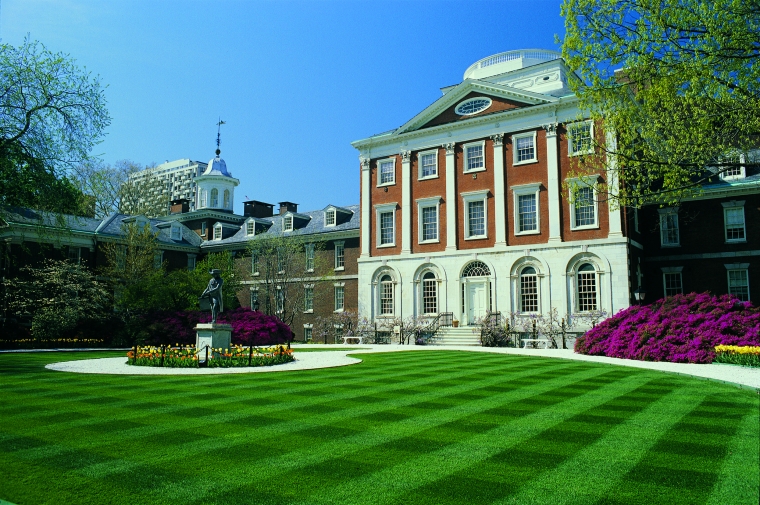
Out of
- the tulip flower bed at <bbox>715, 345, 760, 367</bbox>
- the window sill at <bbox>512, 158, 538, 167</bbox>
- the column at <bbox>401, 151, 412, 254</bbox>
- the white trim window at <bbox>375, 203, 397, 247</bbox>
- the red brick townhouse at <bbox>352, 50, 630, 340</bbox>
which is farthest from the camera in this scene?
the white trim window at <bbox>375, 203, 397, 247</bbox>

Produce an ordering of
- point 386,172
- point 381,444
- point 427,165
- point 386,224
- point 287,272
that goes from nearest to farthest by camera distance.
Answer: point 381,444
point 427,165
point 386,224
point 386,172
point 287,272

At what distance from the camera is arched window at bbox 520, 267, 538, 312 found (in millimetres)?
34750

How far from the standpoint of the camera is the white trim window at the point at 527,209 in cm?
3497

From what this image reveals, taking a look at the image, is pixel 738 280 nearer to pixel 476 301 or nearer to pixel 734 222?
pixel 734 222

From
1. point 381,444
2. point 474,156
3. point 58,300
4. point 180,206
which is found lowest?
point 381,444

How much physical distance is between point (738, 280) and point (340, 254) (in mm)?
27051

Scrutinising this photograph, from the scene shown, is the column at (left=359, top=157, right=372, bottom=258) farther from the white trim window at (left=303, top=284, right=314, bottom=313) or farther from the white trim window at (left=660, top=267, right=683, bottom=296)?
the white trim window at (left=660, top=267, right=683, bottom=296)

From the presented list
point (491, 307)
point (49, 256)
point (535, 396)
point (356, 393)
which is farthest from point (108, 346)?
point (535, 396)

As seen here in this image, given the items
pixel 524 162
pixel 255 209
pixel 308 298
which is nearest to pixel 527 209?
pixel 524 162

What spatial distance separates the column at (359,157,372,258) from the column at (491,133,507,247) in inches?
374

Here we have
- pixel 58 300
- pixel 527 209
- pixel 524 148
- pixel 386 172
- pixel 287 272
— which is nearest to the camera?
pixel 58 300

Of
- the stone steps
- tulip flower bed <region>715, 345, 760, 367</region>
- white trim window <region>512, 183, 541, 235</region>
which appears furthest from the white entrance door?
tulip flower bed <region>715, 345, 760, 367</region>

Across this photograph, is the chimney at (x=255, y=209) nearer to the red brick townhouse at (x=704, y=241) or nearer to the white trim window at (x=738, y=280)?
the red brick townhouse at (x=704, y=241)

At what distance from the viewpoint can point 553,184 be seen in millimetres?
34375
